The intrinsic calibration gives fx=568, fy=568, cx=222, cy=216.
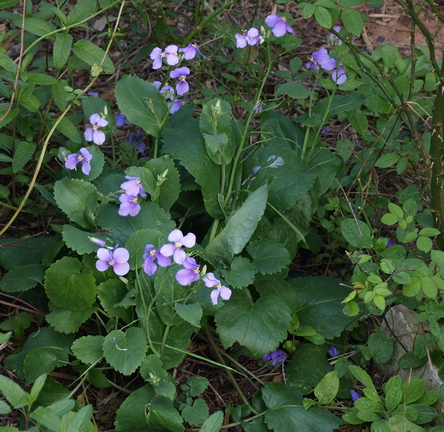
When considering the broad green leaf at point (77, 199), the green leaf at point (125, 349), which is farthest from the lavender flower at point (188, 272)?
the broad green leaf at point (77, 199)

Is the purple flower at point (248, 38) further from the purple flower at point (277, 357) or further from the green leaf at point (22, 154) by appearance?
the purple flower at point (277, 357)

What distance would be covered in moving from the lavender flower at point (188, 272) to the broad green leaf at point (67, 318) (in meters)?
0.44

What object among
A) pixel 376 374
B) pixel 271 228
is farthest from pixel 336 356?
pixel 271 228

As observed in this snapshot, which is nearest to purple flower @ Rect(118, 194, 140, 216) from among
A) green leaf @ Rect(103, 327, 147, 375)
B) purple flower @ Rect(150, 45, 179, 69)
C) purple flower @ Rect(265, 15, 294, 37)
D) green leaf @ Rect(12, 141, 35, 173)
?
green leaf @ Rect(103, 327, 147, 375)

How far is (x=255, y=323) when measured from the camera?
2.15 metres

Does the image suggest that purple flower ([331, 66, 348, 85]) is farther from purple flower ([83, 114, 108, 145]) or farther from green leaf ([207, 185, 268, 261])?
purple flower ([83, 114, 108, 145])

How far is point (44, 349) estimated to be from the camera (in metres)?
2.08

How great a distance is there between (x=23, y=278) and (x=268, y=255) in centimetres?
97

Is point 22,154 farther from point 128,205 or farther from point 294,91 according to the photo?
point 294,91

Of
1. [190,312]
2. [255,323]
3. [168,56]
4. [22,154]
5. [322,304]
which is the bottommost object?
[322,304]

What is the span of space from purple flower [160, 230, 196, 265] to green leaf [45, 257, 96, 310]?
0.38 m

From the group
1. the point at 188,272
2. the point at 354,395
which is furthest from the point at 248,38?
the point at 354,395

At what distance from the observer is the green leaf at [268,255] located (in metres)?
2.19

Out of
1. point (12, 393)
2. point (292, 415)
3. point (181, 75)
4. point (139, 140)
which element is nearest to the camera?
point (12, 393)
